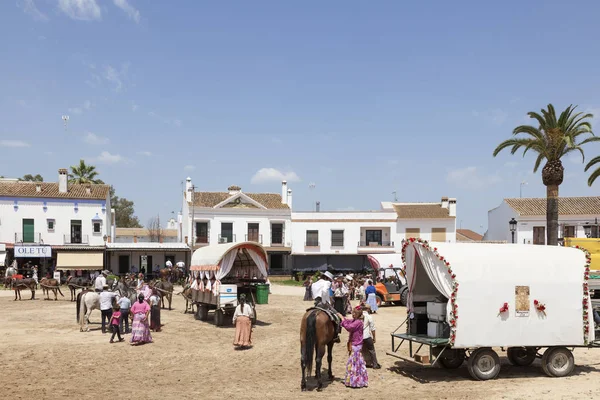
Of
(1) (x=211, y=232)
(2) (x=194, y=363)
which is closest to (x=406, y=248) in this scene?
(2) (x=194, y=363)

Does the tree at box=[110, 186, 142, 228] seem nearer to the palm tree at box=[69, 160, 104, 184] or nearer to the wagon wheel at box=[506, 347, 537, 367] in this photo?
the palm tree at box=[69, 160, 104, 184]

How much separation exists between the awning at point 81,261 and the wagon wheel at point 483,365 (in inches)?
1511

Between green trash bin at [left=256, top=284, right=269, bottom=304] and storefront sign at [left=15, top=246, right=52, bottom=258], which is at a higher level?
storefront sign at [left=15, top=246, right=52, bottom=258]

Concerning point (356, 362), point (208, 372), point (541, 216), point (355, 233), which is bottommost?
point (208, 372)

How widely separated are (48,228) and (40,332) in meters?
30.1

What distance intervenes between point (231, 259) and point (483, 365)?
1053cm

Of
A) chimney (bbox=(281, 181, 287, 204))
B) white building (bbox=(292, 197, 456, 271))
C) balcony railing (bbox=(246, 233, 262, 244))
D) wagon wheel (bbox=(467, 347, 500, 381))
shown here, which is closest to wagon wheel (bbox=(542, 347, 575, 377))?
wagon wheel (bbox=(467, 347, 500, 381))

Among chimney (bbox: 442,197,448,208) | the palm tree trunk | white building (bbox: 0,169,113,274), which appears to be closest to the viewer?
the palm tree trunk

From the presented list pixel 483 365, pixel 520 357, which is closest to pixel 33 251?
pixel 520 357

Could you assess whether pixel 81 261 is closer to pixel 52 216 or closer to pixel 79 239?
pixel 79 239

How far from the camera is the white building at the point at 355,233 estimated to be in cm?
5559

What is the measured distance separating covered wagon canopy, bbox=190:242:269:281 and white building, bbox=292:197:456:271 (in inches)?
1250

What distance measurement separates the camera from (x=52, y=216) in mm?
47000

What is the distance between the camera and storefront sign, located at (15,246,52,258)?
4369 centimetres
